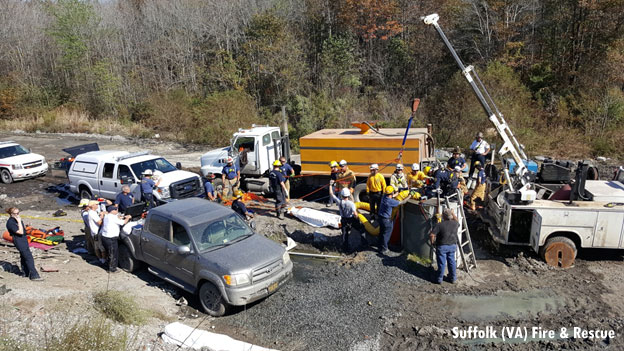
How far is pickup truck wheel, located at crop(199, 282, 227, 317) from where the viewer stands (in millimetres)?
7518

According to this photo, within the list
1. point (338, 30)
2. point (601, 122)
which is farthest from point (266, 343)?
point (338, 30)

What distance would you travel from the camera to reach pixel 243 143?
592 inches

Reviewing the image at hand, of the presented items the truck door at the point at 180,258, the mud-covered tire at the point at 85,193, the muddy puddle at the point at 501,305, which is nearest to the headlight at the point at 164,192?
the mud-covered tire at the point at 85,193

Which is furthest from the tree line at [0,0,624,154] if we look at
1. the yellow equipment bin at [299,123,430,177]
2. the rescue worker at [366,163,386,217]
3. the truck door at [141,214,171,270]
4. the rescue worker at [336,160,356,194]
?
the truck door at [141,214,171,270]

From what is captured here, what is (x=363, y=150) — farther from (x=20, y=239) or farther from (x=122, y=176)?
(x=20, y=239)

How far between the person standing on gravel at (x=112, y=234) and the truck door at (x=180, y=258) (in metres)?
1.49

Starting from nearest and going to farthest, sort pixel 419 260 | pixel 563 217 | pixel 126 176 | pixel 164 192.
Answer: pixel 563 217, pixel 419 260, pixel 164 192, pixel 126 176

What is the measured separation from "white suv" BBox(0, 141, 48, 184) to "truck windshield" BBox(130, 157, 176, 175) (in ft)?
23.6

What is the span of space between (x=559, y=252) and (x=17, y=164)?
62.1 feet

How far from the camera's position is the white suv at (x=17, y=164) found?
56.5ft

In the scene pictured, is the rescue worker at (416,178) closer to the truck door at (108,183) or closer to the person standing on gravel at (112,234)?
the person standing on gravel at (112,234)

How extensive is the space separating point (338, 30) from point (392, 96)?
735 cm

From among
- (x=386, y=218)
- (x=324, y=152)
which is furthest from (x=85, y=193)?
(x=386, y=218)

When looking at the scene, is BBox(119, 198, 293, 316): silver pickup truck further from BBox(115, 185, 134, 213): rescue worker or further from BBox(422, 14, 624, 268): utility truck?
BBox(422, 14, 624, 268): utility truck
